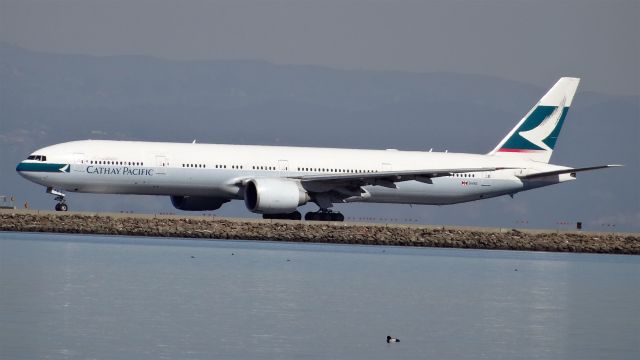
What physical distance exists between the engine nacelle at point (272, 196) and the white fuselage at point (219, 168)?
1.37 m

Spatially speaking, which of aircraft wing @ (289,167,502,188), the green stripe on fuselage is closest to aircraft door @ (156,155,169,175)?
the green stripe on fuselage

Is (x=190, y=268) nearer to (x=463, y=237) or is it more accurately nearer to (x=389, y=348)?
(x=389, y=348)

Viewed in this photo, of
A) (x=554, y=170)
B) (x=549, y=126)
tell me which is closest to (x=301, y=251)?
(x=554, y=170)

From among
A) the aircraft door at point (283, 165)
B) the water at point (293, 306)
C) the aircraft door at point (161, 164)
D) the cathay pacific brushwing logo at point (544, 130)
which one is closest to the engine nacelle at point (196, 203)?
the aircraft door at point (283, 165)

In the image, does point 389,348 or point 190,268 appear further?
point 190,268

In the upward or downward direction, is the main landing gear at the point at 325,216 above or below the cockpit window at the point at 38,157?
below

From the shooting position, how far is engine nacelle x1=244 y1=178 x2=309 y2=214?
6562 centimetres

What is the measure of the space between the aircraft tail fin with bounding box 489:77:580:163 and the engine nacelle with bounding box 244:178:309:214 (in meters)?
16.4

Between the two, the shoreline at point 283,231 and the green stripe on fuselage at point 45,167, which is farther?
the shoreline at point 283,231

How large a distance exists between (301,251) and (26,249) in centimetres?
1269

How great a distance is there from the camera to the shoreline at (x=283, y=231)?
221 feet

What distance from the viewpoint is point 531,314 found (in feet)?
118

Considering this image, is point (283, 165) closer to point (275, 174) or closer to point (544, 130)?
point (275, 174)

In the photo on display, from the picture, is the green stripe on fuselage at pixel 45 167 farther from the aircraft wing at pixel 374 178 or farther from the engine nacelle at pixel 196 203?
the aircraft wing at pixel 374 178
